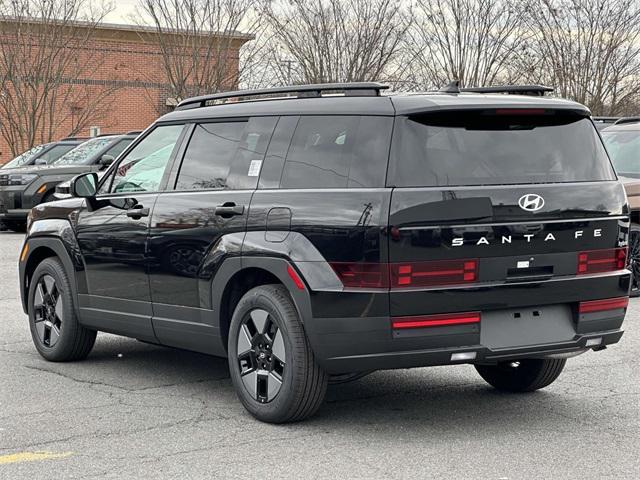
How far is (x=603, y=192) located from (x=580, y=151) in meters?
0.27

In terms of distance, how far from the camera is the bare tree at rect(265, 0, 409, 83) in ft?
90.0

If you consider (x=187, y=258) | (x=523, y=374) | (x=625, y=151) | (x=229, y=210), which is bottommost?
(x=523, y=374)

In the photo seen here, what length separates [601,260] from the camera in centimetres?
616

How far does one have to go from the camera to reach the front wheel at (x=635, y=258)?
11.6m

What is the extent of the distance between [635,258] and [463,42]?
16.9 m

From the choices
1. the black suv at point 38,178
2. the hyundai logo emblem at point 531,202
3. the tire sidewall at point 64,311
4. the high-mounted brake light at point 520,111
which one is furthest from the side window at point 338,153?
the black suv at point 38,178

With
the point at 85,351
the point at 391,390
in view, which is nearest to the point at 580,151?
the point at 391,390

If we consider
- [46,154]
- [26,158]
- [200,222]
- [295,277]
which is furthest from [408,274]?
[26,158]

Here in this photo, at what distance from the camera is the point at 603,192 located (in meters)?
6.19

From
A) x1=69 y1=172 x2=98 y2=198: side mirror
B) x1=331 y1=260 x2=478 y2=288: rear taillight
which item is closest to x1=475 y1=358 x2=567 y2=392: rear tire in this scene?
x1=331 y1=260 x2=478 y2=288: rear taillight

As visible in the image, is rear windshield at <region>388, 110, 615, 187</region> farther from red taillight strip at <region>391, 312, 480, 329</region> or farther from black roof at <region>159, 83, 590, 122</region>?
red taillight strip at <region>391, 312, 480, 329</region>

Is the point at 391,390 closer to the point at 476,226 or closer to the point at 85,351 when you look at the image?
the point at 476,226

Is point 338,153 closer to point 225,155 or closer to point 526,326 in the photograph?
point 225,155

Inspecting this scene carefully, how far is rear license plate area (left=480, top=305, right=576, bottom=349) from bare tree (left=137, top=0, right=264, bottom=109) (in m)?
22.8
